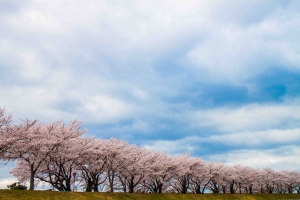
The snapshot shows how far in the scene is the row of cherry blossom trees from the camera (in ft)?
106

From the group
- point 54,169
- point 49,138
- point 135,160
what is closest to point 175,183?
point 135,160

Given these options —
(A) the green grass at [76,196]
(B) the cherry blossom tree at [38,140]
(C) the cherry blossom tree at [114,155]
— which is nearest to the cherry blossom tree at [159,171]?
(A) the green grass at [76,196]

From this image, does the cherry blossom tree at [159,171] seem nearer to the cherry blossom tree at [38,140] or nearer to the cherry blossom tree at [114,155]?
the cherry blossom tree at [114,155]

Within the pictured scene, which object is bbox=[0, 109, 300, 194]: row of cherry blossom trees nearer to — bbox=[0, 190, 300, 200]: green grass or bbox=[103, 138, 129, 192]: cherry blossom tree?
bbox=[103, 138, 129, 192]: cherry blossom tree

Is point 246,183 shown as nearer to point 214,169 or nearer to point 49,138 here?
point 214,169

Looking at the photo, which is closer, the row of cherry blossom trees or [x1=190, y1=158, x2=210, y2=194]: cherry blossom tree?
the row of cherry blossom trees

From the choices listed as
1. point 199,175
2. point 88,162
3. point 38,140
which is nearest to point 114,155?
point 88,162

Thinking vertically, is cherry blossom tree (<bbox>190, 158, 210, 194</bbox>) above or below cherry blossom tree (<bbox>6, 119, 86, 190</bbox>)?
below

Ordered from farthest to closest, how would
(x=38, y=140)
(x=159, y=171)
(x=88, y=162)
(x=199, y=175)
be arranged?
(x=199, y=175) → (x=159, y=171) → (x=88, y=162) → (x=38, y=140)

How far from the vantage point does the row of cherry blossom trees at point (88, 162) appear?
3219cm

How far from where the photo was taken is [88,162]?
4181 centimetres

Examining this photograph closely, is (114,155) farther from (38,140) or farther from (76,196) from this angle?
(38,140)

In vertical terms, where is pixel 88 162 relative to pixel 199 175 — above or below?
above

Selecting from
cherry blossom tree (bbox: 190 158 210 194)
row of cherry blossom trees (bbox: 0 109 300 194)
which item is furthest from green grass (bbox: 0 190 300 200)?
cherry blossom tree (bbox: 190 158 210 194)
